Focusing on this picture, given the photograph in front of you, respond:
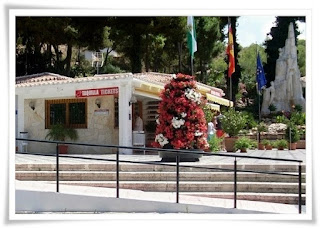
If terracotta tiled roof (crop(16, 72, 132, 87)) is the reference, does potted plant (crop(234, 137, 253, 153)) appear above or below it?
below

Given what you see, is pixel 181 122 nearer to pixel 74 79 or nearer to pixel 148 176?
pixel 148 176

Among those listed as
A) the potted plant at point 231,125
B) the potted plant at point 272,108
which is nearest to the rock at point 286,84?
the potted plant at point 272,108

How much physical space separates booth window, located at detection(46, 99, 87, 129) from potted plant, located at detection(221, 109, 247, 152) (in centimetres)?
477

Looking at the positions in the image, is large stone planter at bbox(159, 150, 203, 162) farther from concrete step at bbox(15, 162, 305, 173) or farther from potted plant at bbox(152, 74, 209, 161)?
concrete step at bbox(15, 162, 305, 173)

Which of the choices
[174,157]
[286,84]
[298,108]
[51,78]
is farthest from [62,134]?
[286,84]

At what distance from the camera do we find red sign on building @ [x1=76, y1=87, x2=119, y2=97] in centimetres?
1577

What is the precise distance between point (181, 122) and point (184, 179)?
1975 millimetres

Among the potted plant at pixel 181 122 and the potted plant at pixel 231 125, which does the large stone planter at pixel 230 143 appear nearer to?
the potted plant at pixel 231 125

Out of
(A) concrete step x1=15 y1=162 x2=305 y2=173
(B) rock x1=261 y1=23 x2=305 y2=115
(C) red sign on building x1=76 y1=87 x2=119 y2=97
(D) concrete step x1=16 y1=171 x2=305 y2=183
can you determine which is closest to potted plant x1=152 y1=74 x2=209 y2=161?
(A) concrete step x1=15 y1=162 x2=305 y2=173

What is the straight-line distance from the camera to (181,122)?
37.7 ft

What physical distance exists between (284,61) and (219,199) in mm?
26001
